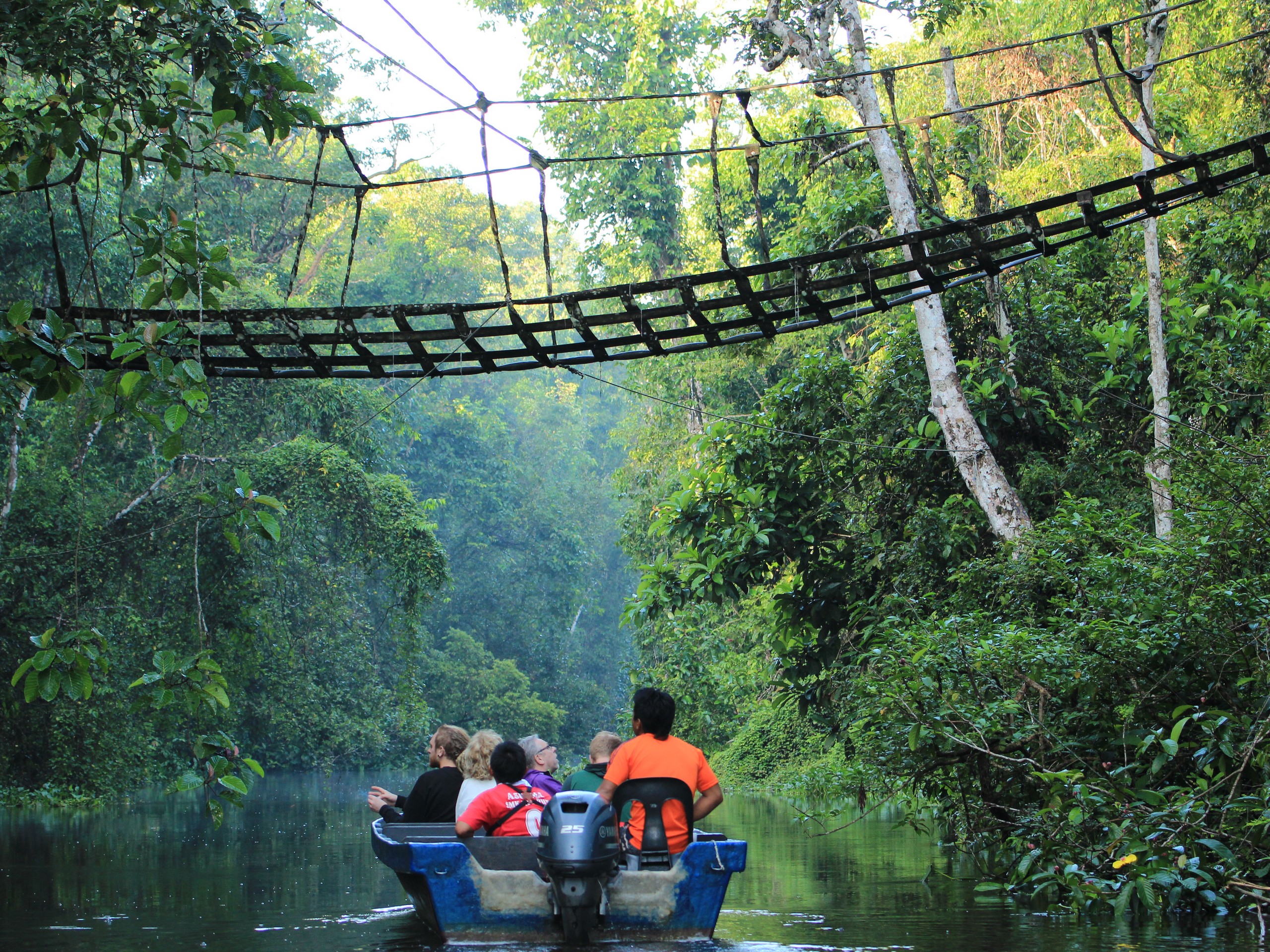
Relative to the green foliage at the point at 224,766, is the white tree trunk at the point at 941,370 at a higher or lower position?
higher

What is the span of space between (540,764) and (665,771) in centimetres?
220

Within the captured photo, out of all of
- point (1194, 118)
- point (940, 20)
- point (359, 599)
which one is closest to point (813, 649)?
point (940, 20)

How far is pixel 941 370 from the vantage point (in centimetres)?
1208

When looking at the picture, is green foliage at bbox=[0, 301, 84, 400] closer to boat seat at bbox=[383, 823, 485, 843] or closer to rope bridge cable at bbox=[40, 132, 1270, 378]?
rope bridge cable at bbox=[40, 132, 1270, 378]

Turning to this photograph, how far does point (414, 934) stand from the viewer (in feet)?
24.6

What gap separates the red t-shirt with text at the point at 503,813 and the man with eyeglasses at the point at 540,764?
52 centimetres

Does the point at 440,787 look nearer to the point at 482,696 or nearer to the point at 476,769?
the point at 476,769

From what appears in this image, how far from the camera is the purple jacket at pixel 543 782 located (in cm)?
797

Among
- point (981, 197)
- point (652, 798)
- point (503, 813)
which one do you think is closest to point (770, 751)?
point (981, 197)

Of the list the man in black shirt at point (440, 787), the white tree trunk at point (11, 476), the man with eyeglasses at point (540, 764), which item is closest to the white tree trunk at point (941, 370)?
the man with eyeglasses at point (540, 764)

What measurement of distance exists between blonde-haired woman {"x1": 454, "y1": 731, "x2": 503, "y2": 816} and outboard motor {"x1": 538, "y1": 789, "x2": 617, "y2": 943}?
5.69ft

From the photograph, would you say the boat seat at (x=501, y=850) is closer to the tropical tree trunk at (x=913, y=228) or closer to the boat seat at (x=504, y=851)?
the boat seat at (x=504, y=851)

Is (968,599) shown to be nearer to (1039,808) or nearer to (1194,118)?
(1039,808)

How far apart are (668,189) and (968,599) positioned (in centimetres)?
2010
